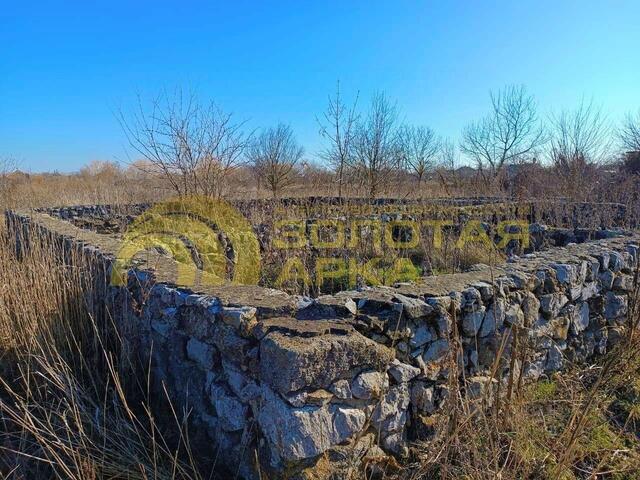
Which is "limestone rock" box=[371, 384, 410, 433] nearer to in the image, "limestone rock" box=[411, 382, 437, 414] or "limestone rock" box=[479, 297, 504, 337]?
"limestone rock" box=[411, 382, 437, 414]

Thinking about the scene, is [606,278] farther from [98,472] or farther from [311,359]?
[98,472]

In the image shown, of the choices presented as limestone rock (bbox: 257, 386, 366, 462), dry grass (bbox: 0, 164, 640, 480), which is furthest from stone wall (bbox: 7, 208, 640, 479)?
dry grass (bbox: 0, 164, 640, 480)

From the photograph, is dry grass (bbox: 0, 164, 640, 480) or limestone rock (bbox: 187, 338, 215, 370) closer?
dry grass (bbox: 0, 164, 640, 480)

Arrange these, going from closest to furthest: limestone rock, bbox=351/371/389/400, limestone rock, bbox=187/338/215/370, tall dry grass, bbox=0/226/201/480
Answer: limestone rock, bbox=351/371/389/400
tall dry grass, bbox=0/226/201/480
limestone rock, bbox=187/338/215/370

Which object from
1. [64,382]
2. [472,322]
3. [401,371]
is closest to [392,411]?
[401,371]

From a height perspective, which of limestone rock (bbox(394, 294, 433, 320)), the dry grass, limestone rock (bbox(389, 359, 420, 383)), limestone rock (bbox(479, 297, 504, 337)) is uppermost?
limestone rock (bbox(394, 294, 433, 320))

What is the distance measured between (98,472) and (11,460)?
83 centimetres

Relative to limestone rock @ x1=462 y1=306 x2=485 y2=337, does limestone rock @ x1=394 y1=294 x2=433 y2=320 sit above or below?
above

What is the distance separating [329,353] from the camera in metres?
1.89

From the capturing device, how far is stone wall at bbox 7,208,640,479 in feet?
6.16

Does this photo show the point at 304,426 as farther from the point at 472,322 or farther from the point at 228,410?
the point at 472,322

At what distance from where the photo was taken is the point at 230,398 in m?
2.17

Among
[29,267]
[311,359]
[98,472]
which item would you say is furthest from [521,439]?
[29,267]

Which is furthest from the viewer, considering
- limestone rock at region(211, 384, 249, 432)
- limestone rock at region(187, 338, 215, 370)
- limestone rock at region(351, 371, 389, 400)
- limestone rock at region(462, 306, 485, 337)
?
limestone rock at region(462, 306, 485, 337)
